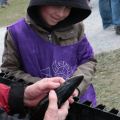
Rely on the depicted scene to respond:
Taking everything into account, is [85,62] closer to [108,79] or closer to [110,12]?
[108,79]

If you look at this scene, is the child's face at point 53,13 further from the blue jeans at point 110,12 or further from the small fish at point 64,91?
the blue jeans at point 110,12

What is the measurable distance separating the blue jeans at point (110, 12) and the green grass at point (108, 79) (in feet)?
4.72

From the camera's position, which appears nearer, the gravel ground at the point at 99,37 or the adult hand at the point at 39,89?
the adult hand at the point at 39,89

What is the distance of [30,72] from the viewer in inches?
108

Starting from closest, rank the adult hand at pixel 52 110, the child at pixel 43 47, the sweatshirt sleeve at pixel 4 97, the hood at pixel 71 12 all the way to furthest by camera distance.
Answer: the adult hand at pixel 52 110
the sweatshirt sleeve at pixel 4 97
the hood at pixel 71 12
the child at pixel 43 47

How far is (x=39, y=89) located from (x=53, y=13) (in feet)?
2.38

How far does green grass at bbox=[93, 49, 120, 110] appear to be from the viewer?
4301 millimetres

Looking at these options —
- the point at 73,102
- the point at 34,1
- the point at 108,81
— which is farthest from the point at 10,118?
the point at 108,81

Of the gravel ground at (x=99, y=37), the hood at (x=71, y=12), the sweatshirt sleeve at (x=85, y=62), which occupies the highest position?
the hood at (x=71, y=12)

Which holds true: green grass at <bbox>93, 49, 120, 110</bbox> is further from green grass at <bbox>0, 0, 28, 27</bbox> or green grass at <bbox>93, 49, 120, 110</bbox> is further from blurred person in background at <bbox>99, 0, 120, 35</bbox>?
green grass at <bbox>0, 0, 28, 27</bbox>

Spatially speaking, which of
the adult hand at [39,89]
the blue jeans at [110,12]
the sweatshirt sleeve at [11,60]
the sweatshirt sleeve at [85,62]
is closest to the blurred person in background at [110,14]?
the blue jeans at [110,12]

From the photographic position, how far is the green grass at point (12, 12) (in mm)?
10398

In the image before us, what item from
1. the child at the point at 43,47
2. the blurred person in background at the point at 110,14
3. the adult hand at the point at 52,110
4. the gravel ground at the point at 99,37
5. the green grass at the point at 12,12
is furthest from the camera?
the green grass at the point at 12,12

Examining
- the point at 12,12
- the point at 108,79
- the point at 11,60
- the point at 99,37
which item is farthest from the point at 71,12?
the point at 12,12
